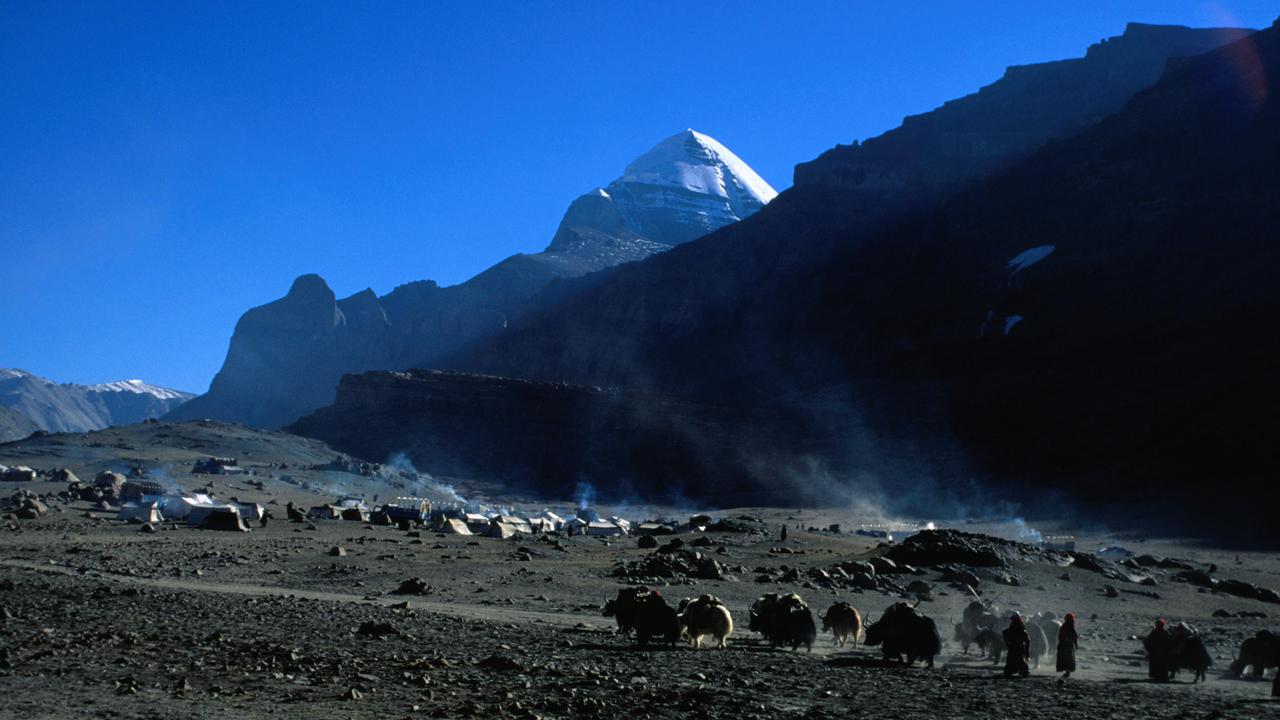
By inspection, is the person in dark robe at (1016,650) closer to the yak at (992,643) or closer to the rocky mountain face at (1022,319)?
the yak at (992,643)

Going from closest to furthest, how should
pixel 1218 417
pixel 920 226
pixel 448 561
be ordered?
pixel 448 561
pixel 1218 417
pixel 920 226

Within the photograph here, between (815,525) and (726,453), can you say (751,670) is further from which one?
(726,453)

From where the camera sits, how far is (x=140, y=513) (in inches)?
2078

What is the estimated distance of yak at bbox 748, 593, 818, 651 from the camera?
19953 millimetres

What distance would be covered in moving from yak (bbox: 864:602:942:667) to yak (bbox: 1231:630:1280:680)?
16.6 feet

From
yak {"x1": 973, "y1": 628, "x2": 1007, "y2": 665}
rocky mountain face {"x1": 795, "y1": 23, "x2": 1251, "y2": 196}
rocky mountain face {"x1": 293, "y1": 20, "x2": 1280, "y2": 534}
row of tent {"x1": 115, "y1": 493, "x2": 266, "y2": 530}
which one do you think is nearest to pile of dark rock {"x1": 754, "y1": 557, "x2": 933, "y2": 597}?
yak {"x1": 973, "y1": 628, "x2": 1007, "y2": 665}

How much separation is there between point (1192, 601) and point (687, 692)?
26117mm

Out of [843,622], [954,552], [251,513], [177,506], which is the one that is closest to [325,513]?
[251,513]

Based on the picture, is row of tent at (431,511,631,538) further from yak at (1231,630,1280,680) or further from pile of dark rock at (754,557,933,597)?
yak at (1231,630,1280,680)

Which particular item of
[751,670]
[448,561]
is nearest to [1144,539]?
[448,561]

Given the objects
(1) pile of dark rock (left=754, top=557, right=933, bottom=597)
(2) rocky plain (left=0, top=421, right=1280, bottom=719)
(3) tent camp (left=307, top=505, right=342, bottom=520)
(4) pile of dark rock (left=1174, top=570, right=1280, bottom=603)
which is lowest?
(2) rocky plain (left=0, top=421, right=1280, bottom=719)

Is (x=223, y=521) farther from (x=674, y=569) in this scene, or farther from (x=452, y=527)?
(x=674, y=569)

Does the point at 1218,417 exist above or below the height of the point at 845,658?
above

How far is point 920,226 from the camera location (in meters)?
152
